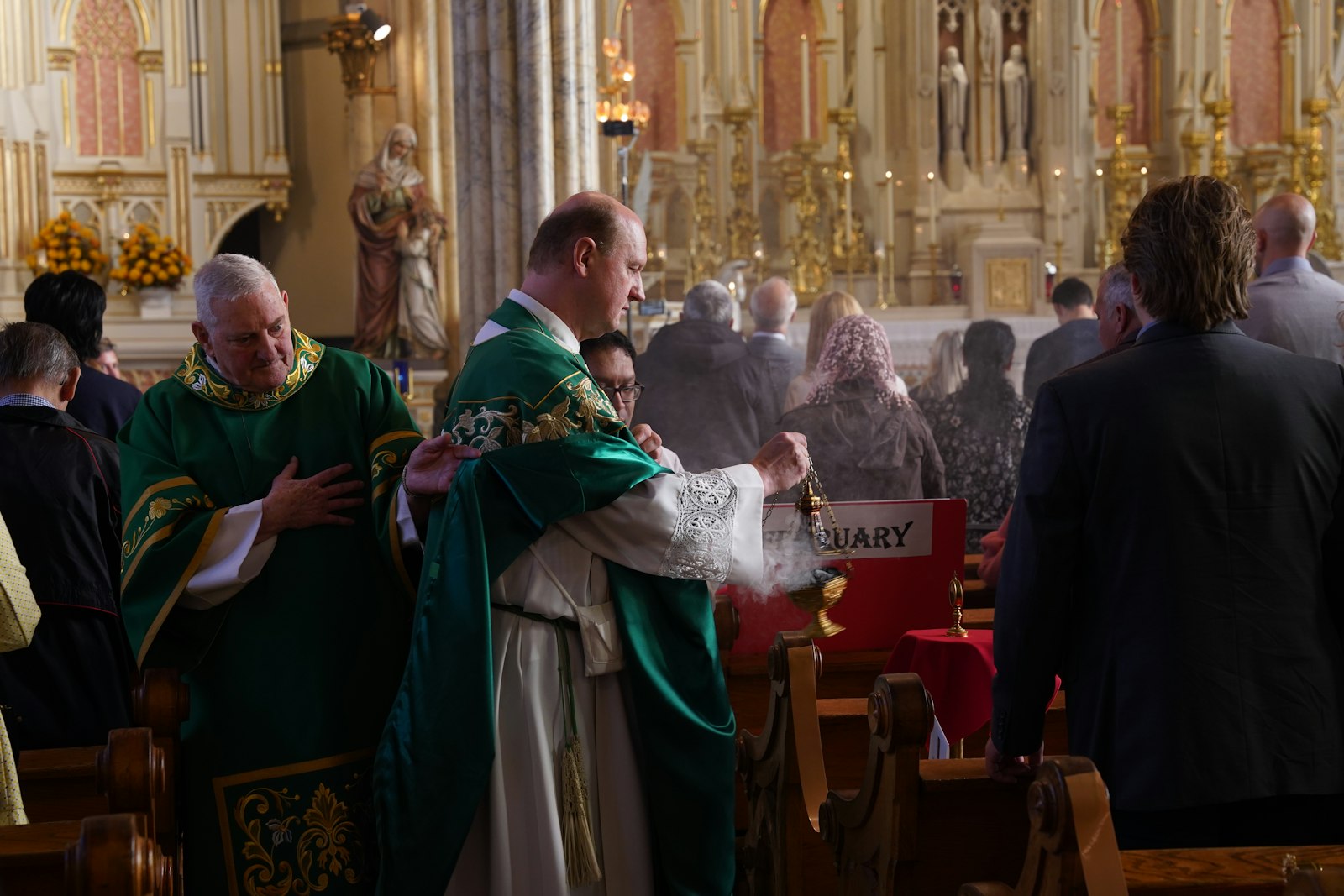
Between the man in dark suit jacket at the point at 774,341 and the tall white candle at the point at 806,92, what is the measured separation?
20.2 ft

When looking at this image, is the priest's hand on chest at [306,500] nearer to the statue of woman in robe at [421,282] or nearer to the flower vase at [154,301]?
the statue of woman in robe at [421,282]

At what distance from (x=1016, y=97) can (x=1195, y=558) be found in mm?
10252

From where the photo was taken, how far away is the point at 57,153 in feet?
37.0

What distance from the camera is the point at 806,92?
11898mm

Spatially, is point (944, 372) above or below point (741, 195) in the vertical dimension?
below

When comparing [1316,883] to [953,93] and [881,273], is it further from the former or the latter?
[953,93]

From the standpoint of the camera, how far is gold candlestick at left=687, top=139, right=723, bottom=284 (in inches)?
437

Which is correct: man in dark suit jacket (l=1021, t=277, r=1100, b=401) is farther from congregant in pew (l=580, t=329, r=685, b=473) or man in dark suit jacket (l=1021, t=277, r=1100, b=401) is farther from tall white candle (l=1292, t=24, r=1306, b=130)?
tall white candle (l=1292, t=24, r=1306, b=130)

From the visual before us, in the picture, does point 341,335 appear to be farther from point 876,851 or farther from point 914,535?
point 876,851

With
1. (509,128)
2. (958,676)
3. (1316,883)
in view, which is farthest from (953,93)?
(1316,883)

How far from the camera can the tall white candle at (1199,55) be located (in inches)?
477

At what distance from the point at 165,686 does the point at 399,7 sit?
8.44 metres

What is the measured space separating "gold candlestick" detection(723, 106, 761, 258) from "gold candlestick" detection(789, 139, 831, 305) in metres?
0.34

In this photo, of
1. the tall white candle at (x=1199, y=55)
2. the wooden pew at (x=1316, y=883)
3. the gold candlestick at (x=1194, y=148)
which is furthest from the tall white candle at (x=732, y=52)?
the wooden pew at (x=1316, y=883)
